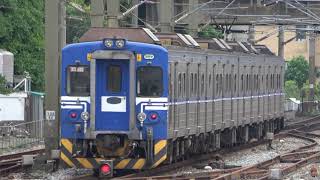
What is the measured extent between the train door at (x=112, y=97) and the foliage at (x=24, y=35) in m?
27.0

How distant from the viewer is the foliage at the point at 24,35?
43844 mm

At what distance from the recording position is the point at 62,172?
18.9 metres

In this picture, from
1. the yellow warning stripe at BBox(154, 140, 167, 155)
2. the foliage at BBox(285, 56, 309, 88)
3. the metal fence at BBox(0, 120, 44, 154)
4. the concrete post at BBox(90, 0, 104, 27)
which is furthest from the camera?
the foliage at BBox(285, 56, 309, 88)

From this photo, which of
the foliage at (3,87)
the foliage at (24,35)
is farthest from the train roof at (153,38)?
the foliage at (24,35)

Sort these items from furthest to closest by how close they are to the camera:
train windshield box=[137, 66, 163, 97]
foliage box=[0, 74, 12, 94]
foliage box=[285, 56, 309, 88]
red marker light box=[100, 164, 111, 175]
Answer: foliage box=[285, 56, 309, 88], foliage box=[0, 74, 12, 94], train windshield box=[137, 66, 163, 97], red marker light box=[100, 164, 111, 175]

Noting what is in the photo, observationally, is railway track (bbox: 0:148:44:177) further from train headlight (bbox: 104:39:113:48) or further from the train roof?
train headlight (bbox: 104:39:113:48)

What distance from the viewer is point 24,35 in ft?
149

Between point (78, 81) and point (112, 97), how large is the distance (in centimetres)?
77

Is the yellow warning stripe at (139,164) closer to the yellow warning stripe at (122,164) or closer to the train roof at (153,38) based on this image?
the yellow warning stripe at (122,164)

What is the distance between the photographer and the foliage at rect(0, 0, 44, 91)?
1726 inches

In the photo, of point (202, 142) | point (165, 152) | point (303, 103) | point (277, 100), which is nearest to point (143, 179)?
point (165, 152)

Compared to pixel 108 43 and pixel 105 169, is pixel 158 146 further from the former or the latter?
pixel 108 43

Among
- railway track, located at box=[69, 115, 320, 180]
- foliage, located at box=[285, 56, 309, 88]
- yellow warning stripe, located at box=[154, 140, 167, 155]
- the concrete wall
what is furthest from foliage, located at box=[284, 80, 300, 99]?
yellow warning stripe, located at box=[154, 140, 167, 155]

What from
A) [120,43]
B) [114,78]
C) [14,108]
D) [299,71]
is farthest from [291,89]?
[120,43]
